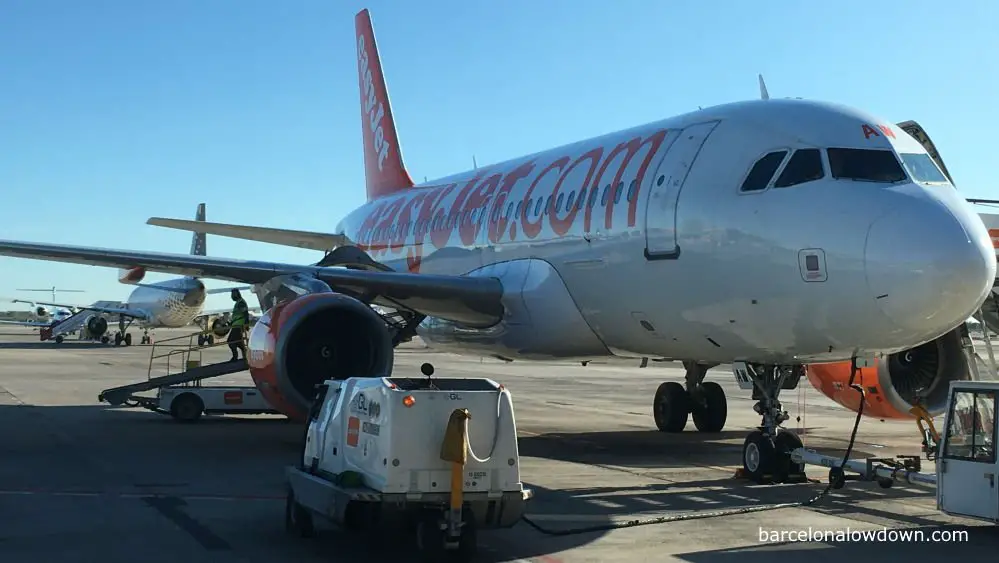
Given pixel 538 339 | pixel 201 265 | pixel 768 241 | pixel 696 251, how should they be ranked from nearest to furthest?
pixel 768 241, pixel 696 251, pixel 538 339, pixel 201 265

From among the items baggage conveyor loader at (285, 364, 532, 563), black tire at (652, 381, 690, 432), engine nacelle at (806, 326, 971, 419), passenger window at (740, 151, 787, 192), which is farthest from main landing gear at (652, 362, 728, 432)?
baggage conveyor loader at (285, 364, 532, 563)

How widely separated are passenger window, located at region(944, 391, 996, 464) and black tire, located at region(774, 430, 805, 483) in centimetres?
220

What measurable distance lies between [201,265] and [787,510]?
8464 millimetres

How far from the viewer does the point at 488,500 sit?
6.60 metres

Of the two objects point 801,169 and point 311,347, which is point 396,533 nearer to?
point 801,169

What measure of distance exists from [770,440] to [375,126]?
15.7 m

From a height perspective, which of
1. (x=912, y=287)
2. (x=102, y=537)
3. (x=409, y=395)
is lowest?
(x=102, y=537)

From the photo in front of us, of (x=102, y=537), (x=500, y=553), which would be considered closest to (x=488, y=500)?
(x=500, y=553)

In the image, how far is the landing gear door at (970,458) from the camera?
753 centimetres

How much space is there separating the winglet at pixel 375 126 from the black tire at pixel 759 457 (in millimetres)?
12750

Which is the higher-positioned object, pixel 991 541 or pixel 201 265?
pixel 201 265

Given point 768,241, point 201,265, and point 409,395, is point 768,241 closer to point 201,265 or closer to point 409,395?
point 409,395

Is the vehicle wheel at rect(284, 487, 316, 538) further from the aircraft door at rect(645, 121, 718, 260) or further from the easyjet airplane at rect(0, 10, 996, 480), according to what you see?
the aircraft door at rect(645, 121, 718, 260)

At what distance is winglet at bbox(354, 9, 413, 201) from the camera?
2262cm
